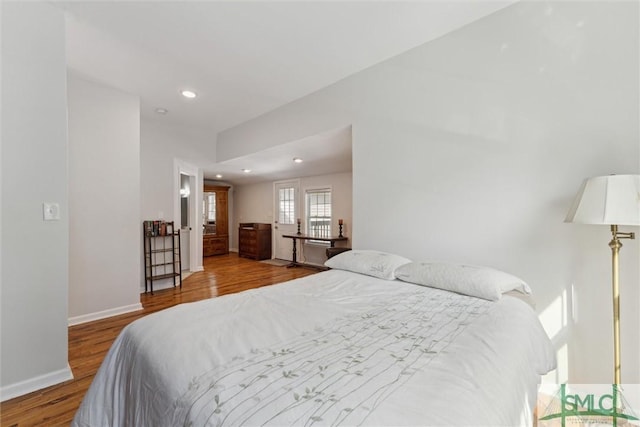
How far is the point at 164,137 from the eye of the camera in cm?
448

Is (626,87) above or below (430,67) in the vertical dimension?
below

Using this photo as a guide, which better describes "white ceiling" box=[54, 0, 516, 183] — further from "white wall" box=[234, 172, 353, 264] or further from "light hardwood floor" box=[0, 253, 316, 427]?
"light hardwood floor" box=[0, 253, 316, 427]

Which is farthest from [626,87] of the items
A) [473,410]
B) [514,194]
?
[473,410]

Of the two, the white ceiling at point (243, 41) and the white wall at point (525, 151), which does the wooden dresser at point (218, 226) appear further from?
the white wall at point (525, 151)

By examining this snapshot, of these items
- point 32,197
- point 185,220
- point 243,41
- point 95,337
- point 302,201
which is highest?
point 243,41

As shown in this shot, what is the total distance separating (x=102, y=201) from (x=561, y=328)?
171 inches

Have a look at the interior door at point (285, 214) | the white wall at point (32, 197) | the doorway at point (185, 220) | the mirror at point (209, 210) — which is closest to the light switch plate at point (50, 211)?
the white wall at point (32, 197)

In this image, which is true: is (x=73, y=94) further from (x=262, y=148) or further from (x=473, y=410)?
(x=473, y=410)

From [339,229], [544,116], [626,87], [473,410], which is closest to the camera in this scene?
[473,410]

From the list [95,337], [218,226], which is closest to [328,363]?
[95,337]

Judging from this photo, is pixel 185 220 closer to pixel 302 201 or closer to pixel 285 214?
pixel 285 214

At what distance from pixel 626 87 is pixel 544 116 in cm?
37

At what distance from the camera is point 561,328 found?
5.74ft

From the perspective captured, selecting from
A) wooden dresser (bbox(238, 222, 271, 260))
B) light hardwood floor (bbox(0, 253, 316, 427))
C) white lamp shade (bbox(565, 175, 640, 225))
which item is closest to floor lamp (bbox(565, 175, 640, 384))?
white lamp shade (bbox(565, 175, 640, 225))
